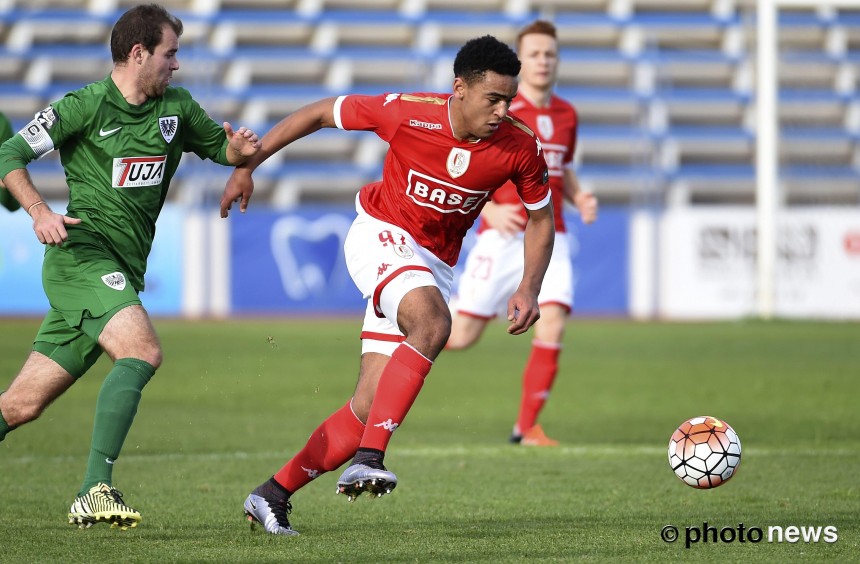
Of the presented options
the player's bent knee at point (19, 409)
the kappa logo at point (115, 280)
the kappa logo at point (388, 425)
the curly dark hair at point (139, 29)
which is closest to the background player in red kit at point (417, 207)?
the kappa logo at point (388, 425)

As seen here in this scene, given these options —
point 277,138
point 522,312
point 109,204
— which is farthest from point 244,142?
point 522,312

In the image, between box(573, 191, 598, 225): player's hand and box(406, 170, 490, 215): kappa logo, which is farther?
box(573, 191, 598, 225): player's hand

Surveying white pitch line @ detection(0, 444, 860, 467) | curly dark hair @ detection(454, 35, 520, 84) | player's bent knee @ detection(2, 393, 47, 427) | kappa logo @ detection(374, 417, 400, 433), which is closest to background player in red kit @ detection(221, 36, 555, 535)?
curly dark hair @ detection(454, 35, 520, 84)

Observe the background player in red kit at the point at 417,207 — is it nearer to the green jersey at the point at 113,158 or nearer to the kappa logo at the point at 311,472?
the kappa logo at the point at 311,472

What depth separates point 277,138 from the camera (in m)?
5.30

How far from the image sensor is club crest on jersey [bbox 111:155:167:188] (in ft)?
17.4

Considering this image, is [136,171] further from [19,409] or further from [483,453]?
[483,453]

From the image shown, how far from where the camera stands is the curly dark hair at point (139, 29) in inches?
207

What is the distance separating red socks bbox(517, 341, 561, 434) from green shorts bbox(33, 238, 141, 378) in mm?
3873

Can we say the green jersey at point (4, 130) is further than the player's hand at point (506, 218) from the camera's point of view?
No

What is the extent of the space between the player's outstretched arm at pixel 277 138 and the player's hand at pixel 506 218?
3448 millimetres

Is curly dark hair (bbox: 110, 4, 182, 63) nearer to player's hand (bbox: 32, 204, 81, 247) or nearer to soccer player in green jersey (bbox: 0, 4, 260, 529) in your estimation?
soccer player in green jersey (bbox: 0, 4, 260, 529)

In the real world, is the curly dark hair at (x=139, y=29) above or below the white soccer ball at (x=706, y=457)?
above

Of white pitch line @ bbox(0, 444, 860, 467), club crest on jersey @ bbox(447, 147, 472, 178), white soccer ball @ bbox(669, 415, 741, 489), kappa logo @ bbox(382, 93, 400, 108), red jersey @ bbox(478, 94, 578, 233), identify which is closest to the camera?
club crest on jersey @ bbox(447, 147, 472, 178)
